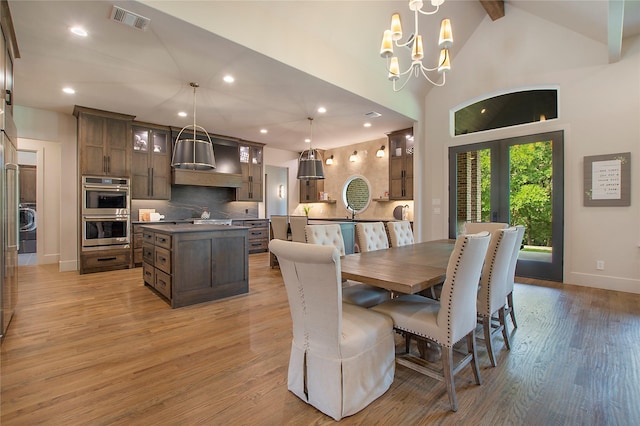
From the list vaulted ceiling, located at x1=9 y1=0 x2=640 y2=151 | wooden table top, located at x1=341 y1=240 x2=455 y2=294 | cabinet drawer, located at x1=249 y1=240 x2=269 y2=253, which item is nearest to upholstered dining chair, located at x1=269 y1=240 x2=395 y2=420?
wooden table top, located at x1=341 y1=240 x2=455 y2=294

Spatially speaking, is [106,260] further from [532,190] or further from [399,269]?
[532,190]

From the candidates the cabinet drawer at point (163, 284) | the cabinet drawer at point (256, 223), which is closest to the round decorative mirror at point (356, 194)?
the cabinet drawer at point (256, 223)

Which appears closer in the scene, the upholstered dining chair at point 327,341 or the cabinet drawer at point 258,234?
the upholstered dining chair at point 327,341

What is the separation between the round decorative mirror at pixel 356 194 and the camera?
25.5ft

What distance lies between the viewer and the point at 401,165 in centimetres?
656

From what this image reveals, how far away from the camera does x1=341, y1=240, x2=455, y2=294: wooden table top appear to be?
1.74 m

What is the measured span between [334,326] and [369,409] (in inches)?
22.1

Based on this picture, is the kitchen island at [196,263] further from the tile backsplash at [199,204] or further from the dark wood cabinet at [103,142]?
the tile backsplash at [199,204]

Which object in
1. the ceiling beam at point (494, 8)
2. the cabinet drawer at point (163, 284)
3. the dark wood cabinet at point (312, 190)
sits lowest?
the cabinet drawer at point (163, 284)

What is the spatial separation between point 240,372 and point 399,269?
1316mm

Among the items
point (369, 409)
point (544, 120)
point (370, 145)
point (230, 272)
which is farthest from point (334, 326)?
point (370, 145)

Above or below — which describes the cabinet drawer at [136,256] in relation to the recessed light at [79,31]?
below

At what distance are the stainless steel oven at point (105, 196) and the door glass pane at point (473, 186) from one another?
6.16m

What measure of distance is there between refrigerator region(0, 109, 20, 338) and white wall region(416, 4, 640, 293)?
616 cm
